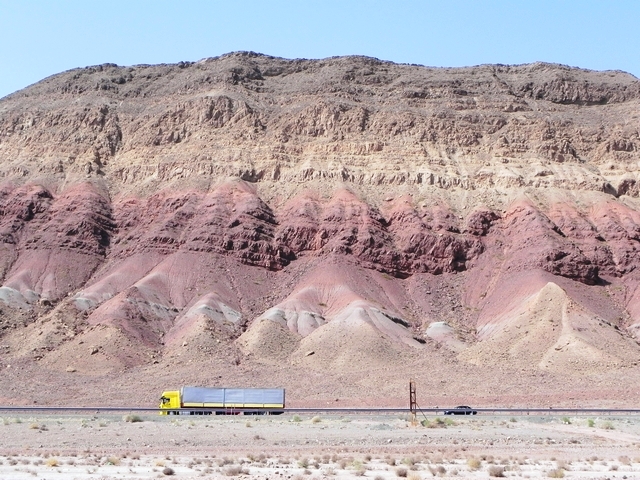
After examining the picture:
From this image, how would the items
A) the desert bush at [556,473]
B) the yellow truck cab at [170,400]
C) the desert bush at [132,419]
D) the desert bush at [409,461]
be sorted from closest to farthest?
the desert bush at [556,473]
the desert bush at [409,461]
the desert bush at [132,419]
the yellow truck cab at [170,400]

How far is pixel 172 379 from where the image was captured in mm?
62594

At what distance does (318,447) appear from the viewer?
32.8 meters

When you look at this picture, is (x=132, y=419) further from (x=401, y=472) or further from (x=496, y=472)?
(x=496, y=472)

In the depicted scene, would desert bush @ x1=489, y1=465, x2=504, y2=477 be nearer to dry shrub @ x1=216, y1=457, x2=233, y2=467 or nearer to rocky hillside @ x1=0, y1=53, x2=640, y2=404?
dry shrub @ x1=216, y1=457, x2=233, y2=467

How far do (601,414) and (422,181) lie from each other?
45.5 metres

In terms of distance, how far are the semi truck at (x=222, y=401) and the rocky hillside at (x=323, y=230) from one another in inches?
220

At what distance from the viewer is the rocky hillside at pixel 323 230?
6438cm

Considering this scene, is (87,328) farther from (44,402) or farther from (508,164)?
(508,164)

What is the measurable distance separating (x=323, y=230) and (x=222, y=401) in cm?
3369

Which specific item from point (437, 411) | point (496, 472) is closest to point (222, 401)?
point (437, 411)

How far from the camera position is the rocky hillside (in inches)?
2534

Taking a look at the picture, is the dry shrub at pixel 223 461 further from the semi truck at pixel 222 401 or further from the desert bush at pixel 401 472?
the semi truck at pixel 222 401

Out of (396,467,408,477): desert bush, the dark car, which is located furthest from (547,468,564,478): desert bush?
the dark car

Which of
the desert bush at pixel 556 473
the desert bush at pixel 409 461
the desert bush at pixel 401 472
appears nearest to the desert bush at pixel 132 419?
the desert bush at pixel 409 461
